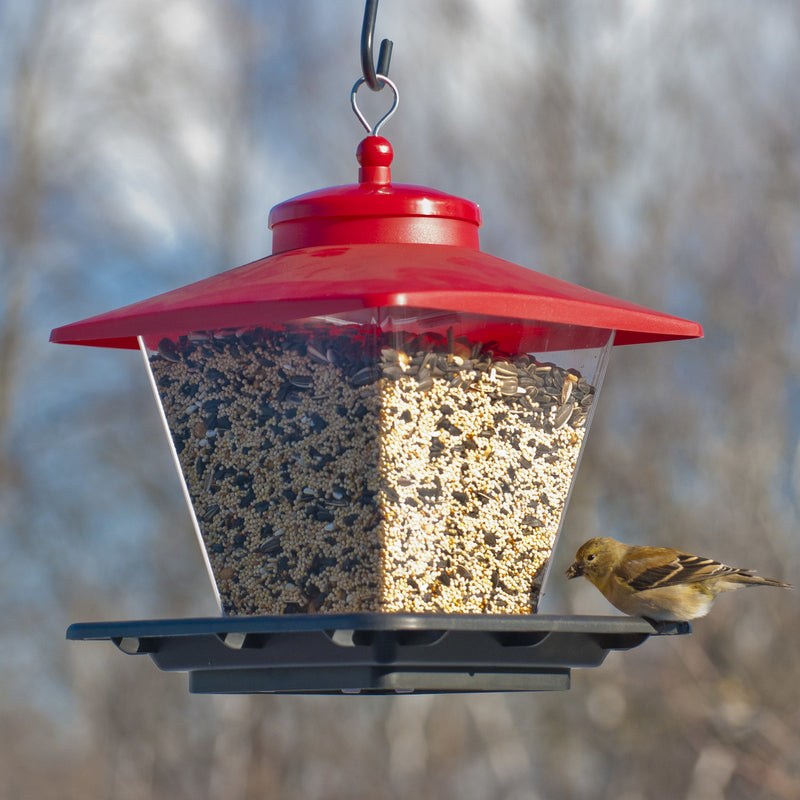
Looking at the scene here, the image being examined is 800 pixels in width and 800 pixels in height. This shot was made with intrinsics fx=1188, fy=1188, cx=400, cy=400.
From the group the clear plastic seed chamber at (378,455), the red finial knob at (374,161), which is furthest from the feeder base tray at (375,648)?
the red finial knob at (374,161)

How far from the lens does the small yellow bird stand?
12.8 ft

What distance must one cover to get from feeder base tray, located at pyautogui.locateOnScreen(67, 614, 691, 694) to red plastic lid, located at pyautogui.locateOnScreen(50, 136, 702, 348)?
0.71m

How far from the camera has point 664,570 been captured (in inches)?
156

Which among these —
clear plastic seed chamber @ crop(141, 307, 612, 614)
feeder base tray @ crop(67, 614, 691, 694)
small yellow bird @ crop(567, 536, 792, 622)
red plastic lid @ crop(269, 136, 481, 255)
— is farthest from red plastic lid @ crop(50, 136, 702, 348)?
small yellow bird @ crop(567, 536, 792, 622)

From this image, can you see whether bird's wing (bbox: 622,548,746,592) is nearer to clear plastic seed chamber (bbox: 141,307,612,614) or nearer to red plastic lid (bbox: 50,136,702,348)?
clear plastic seed chamber (bbox: 141,307,612,614)

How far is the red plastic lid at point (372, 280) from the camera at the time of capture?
2.72 metres

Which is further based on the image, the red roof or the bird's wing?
the bird's wing

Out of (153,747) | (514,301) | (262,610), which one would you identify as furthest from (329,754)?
(514,301)

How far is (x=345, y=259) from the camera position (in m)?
3.04

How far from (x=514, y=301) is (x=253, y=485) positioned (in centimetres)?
98

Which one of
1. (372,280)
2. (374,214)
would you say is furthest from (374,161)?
(372,280)

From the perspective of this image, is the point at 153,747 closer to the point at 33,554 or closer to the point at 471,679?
the point at 33,554

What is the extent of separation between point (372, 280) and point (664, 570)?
1772 mm

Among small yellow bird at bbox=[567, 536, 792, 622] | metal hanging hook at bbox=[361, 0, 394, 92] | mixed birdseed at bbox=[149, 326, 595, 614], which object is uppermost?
metal hanging hook at bbox=[361, 0, 394, 92]
